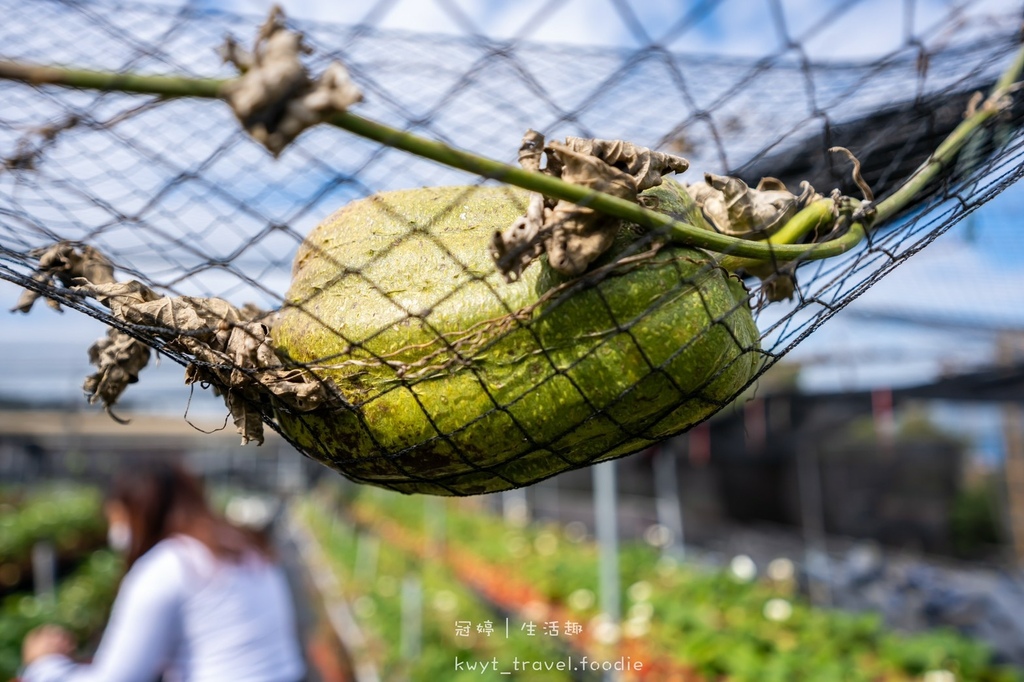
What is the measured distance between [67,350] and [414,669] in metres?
4.97

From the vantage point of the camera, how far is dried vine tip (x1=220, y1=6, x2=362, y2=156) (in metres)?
0.54

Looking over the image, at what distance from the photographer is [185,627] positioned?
244cm

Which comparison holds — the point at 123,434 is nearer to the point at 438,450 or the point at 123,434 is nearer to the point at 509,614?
the point at 509,614

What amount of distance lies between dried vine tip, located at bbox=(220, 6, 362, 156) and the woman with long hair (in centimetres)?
220

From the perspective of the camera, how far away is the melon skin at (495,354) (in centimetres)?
86

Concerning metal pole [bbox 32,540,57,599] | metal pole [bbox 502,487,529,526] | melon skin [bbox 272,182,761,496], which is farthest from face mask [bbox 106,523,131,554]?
metal pole [bbox 502,487,529,526]

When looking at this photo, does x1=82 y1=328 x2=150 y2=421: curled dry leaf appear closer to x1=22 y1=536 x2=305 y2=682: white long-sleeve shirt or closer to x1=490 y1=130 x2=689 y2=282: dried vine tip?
x1=490 y1=130 x2=689 y2=282: dried vine tip

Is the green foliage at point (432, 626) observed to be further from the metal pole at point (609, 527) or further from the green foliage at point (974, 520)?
the green foliage at point (974, 520)

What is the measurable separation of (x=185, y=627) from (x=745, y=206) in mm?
2254

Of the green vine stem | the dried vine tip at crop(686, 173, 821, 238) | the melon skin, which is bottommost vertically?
the melon skin

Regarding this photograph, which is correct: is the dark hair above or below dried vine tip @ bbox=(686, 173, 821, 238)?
below

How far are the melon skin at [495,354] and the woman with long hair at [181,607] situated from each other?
177cm

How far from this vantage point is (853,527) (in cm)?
1274

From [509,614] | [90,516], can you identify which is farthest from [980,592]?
[90,516]
